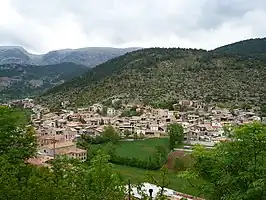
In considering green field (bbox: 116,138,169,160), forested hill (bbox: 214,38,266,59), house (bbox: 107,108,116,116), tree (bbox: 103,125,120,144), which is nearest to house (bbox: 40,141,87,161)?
green field (bbox: 116,138,169,160)

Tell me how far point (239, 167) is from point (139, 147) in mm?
39904

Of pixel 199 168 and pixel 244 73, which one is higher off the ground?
pixel 244 73

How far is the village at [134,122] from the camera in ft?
177

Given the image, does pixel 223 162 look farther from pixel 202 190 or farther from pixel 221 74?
pixel 221 74

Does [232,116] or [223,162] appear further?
[232,116]

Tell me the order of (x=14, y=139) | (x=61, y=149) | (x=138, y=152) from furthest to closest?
(x=61, y=149), (x=138, y=152), (x=14, y=139)

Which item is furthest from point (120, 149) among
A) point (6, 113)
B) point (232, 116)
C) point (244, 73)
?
point (244, 73)

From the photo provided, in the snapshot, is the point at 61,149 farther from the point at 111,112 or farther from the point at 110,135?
the point at 111,112

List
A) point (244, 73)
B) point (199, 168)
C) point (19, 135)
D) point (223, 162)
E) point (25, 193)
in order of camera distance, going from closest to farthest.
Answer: point (25, 193) → point (223, 162) → point (199, 168) → point (19, 135) → point (244, 73)

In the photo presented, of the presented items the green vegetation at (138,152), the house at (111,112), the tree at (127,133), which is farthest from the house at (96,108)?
the green vegetation at (138,152)

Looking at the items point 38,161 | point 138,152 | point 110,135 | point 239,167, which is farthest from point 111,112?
point 239,167

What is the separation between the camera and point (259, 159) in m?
9.52

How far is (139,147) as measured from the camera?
162ft

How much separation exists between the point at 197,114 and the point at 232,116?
7.71m
